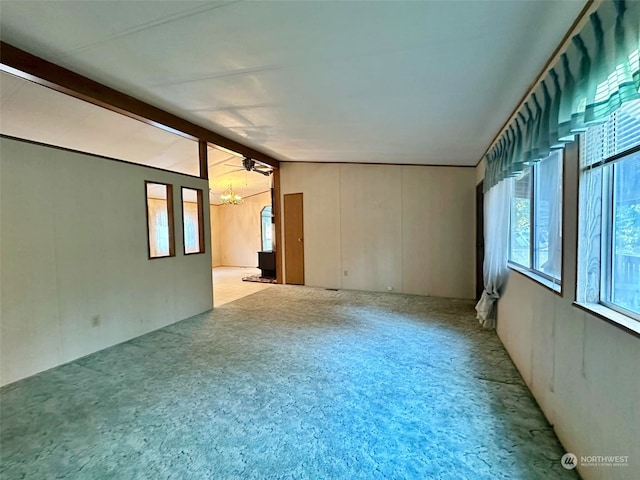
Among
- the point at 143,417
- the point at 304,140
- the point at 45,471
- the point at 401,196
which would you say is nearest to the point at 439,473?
the point at 143,417

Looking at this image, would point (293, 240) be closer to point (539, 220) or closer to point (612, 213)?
point (539, 220)

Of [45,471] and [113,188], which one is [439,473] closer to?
[45,471]

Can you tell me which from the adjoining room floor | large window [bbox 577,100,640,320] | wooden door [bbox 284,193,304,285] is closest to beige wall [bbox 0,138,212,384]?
the adjoining room floor

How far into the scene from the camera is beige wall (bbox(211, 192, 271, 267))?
10.4 metres

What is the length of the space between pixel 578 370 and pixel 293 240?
5.54m

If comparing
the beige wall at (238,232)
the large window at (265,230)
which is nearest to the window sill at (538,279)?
the large window at (265,230)

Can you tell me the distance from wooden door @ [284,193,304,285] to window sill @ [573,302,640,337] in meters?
5.39

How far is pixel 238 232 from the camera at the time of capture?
10688 millimetres

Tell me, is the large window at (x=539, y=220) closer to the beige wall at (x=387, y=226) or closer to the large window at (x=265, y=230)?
the beige wall at (x=387, y=226)

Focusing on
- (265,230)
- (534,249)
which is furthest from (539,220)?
(265,230)

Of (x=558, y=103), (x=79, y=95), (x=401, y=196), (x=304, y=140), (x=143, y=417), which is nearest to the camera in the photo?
(x=558, y=103)

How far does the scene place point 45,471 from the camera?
5.08 ft

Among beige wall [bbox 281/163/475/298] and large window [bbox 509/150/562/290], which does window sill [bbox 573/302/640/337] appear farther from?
beige wall [bbox 281/163/475/298]

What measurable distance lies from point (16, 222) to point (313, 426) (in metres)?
2.87
